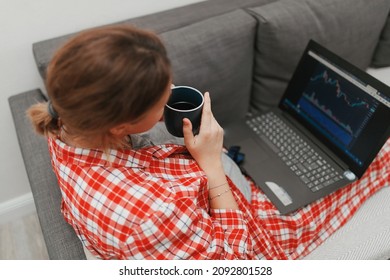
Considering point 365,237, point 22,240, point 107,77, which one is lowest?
point 22,240

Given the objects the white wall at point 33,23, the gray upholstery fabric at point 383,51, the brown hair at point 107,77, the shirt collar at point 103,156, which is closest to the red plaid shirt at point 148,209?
the shirt collar at point 103,156

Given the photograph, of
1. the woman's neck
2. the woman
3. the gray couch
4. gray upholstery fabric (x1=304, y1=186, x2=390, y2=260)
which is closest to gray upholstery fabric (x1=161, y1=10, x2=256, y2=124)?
the gray couch

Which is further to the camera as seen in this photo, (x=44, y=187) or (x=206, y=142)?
(x=44, y=187)

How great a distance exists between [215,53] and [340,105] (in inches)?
16.3

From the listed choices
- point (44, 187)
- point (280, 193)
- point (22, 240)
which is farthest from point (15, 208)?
point (280, 193)

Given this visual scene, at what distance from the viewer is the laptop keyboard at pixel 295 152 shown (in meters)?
1.05

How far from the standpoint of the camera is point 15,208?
1.54 meters

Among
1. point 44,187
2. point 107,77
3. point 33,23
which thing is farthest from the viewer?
point 33,23

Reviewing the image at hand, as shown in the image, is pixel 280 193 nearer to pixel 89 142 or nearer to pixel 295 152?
pixel 295 152

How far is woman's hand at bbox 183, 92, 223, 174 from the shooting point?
32.4 inches

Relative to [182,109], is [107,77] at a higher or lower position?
higher

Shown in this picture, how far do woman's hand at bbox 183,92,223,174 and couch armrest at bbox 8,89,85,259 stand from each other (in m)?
0.36

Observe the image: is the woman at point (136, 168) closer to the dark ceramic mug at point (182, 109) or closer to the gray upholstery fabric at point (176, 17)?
the dark ceramic mug at point (182, 109)

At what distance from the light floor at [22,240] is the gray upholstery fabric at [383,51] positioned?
162cm
